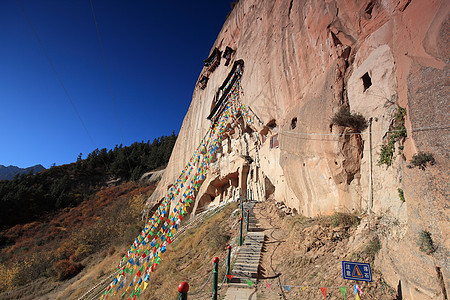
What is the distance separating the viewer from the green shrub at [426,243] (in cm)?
383

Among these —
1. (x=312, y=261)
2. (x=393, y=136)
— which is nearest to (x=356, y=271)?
(x=312, y=261)

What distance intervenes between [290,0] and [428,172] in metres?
11.1

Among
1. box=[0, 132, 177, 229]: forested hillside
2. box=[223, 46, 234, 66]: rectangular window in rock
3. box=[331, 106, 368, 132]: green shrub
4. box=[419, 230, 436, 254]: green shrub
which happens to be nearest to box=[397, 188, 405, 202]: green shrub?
box=[419, 230, 436, 254]: green shrub

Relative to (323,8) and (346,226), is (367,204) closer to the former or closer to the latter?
(346,226)

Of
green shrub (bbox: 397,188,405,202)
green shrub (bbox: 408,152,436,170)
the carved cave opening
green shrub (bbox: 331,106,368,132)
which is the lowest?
green shrub (bbox: 397,188,405,202)

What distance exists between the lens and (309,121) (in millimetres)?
8859

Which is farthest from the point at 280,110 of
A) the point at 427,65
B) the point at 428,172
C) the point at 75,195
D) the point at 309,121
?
the point at 75,195

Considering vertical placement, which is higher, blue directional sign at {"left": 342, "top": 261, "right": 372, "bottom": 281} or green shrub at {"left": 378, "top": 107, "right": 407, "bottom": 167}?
green shrub at {"left": 378, "top": 107, "right": 407, "bottom": 167}

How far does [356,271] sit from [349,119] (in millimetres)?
4452

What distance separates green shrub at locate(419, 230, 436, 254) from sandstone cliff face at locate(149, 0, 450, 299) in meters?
0.10

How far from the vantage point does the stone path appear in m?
6.05

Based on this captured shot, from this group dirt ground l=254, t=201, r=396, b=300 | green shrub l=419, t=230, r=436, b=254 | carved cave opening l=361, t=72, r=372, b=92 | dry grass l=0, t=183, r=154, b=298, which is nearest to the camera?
green shrub l=419, t=230, r=436, b=254

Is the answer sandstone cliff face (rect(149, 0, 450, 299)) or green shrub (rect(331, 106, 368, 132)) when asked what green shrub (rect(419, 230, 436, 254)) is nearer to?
sandstone cliff face (rect(149, 0, 450, 299))

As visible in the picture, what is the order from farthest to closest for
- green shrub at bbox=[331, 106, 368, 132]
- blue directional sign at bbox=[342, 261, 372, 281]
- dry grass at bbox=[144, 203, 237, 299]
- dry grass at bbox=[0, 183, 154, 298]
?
dry grass at bbox=[0, 183, 154, 298] < dry grass at bbox=[144, 203, 237, 299] < green shrub at bbox=[331, 106, 368, 132] < blue directional sign at bbox=[342, 261, 372, 281]
